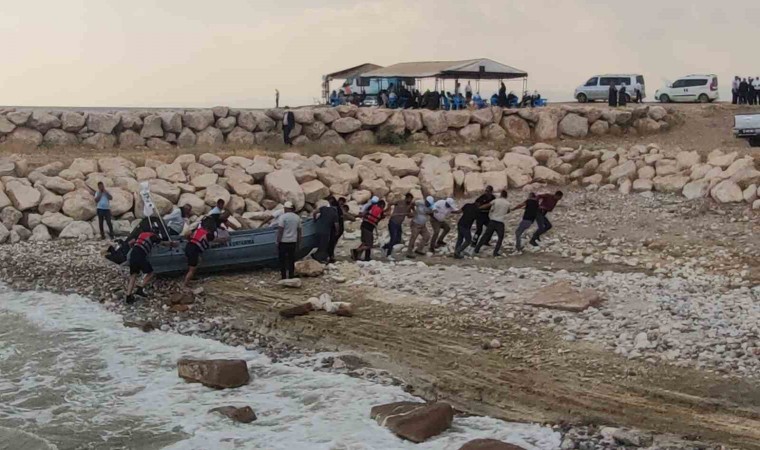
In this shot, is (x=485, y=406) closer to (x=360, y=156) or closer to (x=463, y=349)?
(x=463, y=349)

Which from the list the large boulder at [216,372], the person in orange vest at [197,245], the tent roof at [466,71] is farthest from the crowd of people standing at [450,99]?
the large boulder at [216,372]

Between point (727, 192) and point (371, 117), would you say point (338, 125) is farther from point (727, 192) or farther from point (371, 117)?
point (727, 192)

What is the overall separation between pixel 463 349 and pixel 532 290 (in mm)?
2858

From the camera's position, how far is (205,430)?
989 centimetres

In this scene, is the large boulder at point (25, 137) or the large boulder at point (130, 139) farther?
the large boulder at point (130, 139)

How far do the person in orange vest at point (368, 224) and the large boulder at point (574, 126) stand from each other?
1455 centimetres

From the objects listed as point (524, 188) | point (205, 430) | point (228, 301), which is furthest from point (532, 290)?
point (524, 188)

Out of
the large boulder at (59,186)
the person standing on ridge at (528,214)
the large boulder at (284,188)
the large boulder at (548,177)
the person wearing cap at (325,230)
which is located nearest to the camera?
the person wearing cap at (325,230)

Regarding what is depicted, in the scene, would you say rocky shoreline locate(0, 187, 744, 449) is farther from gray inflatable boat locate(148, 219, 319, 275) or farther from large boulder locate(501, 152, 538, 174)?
large boulder locate(501, 152, 538, 174)

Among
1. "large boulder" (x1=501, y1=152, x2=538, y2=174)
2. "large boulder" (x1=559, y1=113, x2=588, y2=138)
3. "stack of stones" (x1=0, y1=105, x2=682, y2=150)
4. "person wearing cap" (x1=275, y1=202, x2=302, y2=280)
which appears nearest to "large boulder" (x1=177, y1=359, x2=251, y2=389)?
"person wearing cap" (x1=275, y1=202, x2=302, y2=280)

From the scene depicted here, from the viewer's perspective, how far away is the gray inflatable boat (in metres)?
15.9

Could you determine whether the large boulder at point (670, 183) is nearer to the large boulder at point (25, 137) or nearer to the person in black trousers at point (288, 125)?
the person in black trousers at point (288, 125)

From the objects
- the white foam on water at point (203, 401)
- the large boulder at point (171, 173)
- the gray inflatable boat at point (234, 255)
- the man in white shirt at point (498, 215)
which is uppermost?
the large boulder at point (171, 173)

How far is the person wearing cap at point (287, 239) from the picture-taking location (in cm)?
1524
